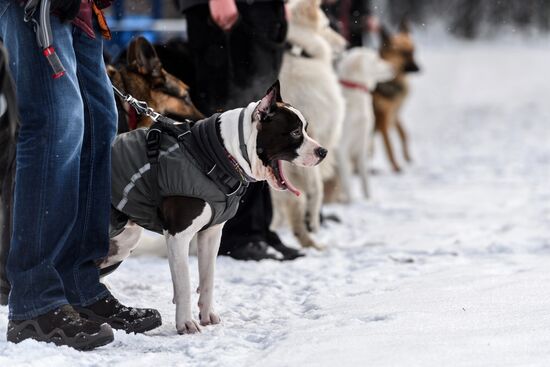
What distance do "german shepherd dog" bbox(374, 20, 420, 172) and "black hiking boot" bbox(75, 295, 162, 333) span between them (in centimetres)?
706

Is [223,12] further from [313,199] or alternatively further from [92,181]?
[313,199]

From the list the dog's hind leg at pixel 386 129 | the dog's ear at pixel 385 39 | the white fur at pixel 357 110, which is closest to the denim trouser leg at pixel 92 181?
the white fur at pixel 357 110

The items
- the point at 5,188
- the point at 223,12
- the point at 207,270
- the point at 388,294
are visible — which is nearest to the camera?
the point at 207,270

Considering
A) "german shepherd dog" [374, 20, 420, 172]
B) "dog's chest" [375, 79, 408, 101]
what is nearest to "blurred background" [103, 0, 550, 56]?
"german shepherd dog" [374, 20, 420, 172]

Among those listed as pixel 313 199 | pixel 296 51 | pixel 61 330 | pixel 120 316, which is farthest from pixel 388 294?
pixel 296 51

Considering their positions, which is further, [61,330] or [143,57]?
[143,57]

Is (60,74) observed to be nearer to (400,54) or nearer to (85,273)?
(85,273)

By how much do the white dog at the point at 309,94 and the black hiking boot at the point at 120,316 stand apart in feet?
7.82

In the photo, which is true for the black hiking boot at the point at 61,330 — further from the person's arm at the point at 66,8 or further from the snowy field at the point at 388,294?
the person's arm at the point at 66,8

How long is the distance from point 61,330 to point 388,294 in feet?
4.39

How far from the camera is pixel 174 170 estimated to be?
2.95m

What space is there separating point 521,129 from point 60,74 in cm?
1285

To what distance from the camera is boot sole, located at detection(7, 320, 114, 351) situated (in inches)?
106

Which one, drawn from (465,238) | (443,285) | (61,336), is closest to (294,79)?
(465,238)
